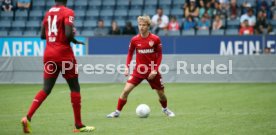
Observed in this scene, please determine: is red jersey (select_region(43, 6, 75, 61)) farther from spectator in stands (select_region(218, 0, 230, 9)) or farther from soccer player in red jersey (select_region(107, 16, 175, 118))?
spectator in stands (select_region(218, 0, 230, 9))

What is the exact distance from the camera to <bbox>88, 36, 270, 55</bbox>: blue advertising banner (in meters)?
26.3

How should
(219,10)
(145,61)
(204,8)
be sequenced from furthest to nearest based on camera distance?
(204,8)
(219,10)
(145,61)

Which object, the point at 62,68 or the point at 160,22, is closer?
the point at 62,68

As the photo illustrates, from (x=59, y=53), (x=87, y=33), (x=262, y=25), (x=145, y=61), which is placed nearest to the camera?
(x=59, y=53)

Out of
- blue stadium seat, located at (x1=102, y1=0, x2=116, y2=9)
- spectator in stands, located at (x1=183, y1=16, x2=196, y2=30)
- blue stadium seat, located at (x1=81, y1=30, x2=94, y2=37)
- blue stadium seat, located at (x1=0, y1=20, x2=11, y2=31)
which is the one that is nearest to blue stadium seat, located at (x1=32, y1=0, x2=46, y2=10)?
blue stadium seat, located at (x1=0, y1=20, x2=11, y2=31)

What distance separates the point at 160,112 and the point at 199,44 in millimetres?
13308

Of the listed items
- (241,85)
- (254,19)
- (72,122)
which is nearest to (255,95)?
(241,85)

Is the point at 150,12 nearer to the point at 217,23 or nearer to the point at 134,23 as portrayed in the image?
the point at 134,23

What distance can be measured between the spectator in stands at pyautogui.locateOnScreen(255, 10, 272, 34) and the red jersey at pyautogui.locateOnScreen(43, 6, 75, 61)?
→ 17711 millimetres

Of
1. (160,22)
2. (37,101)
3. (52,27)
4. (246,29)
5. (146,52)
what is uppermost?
(52,27)

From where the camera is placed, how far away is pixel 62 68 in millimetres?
10102

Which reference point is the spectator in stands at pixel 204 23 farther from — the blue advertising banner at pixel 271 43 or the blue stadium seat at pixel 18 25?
the blue stadium seat at pixel 18 25

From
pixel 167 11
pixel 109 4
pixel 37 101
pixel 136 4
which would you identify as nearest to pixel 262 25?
pixel 167 11

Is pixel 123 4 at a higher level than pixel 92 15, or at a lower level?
higher
